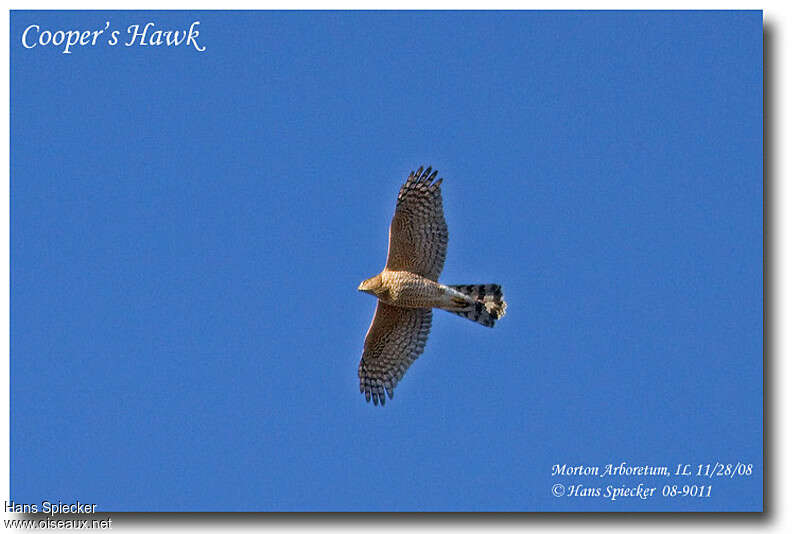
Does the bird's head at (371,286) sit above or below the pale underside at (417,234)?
below

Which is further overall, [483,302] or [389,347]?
[389,347]

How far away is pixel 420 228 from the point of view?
524 inches

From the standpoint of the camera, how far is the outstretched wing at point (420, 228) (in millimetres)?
13305

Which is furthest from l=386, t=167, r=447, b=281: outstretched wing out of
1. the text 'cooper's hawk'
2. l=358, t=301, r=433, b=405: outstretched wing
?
l=358, t=301, r=433, b=405: outstretched wing

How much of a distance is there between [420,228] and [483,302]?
1.13m

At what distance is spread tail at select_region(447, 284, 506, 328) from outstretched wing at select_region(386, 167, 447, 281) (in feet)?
1.31

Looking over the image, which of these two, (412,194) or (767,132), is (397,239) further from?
(767,132)

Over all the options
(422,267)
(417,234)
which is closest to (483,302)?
(422,267)

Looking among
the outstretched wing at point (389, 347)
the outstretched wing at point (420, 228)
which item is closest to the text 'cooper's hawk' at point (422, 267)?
the outstretched wing at point (420, 228)

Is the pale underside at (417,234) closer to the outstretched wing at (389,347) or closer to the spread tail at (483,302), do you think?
the outstretched wing at (389,347)

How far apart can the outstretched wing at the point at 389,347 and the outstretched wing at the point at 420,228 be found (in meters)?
0.79

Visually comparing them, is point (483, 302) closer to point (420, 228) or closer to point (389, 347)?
point (420, 228)

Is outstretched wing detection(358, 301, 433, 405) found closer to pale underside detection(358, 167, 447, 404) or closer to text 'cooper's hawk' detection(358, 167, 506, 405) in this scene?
pale underside detection(358, 167, 447, 404)
